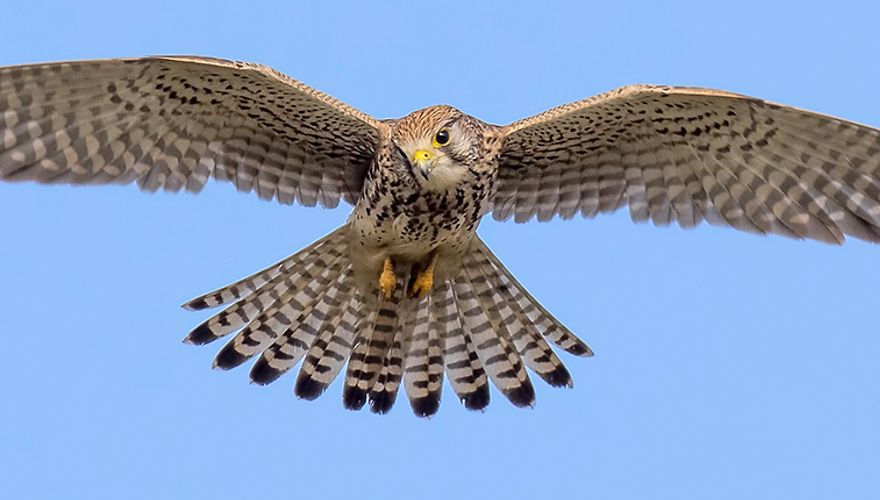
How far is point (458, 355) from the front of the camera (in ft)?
39.9

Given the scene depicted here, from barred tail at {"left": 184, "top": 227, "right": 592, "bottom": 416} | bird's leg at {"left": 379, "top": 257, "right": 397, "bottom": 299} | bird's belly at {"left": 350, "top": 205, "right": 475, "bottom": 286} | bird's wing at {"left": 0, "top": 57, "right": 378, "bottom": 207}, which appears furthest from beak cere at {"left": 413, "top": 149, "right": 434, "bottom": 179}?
barred tail at {"left": 184, "top": 227, "right": 592, "bottom": 416}

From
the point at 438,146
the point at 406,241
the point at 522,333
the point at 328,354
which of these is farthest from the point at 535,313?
the point at 438,146

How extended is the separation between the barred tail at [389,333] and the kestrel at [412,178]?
0.4 inches

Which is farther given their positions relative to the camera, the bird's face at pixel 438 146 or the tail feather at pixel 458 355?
the tail feather at pixel 458 355

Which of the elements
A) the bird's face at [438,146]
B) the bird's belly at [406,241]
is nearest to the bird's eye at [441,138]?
the bird's face at [438,146]

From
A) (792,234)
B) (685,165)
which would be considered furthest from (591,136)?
(792,234)

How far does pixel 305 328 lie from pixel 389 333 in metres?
0.50

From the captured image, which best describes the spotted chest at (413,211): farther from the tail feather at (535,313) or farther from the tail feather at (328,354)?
the tail feather at (328,354)

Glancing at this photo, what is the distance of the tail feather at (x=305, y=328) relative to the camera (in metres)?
12.0

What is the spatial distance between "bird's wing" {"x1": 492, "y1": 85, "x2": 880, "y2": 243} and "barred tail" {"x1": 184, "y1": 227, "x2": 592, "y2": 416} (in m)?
0.61

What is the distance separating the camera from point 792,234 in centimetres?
1132

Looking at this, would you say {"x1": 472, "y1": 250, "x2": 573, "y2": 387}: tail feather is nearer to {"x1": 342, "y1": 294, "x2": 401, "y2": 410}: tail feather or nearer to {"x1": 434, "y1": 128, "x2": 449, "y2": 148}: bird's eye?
{"x1": 342, "y1": 294, "x2": 401, "y2": 410}: tail feather

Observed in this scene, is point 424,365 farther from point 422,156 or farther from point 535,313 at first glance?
point 422,156

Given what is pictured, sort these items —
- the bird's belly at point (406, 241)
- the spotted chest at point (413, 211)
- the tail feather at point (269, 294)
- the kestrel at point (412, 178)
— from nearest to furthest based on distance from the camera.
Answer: the kestrel at point (412, 178) → the spotted chest at point (413, 211) → the bird's belly at point (406, 241) → the tail feather at point (269, 294)
